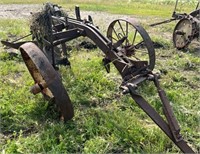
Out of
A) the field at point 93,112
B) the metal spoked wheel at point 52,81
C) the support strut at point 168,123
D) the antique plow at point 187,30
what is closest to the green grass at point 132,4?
the antique plow at point 187,30

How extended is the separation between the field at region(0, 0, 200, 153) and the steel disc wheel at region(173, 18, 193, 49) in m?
0.74

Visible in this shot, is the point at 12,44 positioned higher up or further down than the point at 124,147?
higher up

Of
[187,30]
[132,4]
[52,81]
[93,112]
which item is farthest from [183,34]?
[132,4]

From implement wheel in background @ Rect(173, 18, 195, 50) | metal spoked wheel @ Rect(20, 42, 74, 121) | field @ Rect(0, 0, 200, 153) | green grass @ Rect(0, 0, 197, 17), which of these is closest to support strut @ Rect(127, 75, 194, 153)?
field @ Rect(0, 0, 200, 153)

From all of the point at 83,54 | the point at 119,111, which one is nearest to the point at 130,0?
→ the point at 83,54

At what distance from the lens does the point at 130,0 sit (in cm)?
2055

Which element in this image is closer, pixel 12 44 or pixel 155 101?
pixel 155 101

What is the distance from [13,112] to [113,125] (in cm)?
150

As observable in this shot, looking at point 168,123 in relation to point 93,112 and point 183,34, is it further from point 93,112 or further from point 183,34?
point 183,34

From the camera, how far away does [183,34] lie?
7.76m

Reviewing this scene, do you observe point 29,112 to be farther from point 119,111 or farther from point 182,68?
point 182,68

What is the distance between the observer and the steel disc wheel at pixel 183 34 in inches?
300

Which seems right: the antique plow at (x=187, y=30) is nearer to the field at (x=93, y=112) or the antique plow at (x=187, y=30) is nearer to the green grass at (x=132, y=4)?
the field at (x=93, y=112)

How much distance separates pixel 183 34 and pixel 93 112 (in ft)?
14.2
